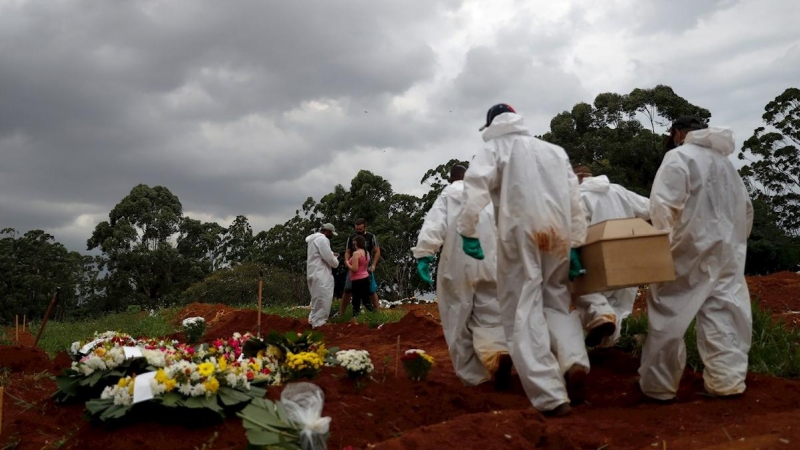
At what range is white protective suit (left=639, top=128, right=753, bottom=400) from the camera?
437cm

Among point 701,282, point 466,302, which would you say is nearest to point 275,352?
point 466,302

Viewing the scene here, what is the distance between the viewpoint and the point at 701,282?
4.41m

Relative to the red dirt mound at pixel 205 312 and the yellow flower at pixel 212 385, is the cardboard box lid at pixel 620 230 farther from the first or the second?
the red dirt mound at pixel 205 312

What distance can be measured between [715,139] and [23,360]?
6.84 meters

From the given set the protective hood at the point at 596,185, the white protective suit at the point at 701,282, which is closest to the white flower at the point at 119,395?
the white protective suit at the point at 701,282

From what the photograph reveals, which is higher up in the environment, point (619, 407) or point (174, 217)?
point (174, 217)

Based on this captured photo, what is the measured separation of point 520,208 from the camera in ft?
14.2

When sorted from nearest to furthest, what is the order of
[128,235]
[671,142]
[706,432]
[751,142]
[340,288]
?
1. [706,432]
2. [671,142]
3. [340,288]
4. [751,142]
5. [128,235]

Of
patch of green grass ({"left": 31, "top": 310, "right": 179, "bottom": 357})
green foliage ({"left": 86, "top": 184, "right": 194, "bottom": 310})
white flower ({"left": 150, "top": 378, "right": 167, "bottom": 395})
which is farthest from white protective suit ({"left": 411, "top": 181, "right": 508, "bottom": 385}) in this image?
green foliage ({"left": 86, "top": 184, "right": 194, "bottom": 310})

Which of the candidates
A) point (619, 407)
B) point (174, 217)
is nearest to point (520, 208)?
point (619, 407)

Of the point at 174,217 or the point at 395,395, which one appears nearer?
the point at 395,395

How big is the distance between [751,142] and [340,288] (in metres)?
18.4

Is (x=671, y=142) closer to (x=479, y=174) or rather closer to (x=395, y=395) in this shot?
(x=479, y=174)

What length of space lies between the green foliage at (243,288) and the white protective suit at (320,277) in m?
8.80
